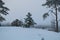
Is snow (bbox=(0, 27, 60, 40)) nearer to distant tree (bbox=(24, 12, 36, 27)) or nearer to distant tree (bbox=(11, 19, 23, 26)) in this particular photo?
distant tree (bbox=(24, 12, 36, 27))

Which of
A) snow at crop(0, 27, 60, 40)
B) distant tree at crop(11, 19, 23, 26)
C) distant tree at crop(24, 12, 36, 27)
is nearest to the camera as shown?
snow at crop(0, 27, 60, 40)

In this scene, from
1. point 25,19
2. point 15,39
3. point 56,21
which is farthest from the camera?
point 25,19

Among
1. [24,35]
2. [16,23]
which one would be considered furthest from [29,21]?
[24,35]

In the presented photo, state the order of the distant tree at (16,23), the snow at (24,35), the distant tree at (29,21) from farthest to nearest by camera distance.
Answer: the distant tree at (16,23)
the distant tree at (29,21)
the snow at (24,35)

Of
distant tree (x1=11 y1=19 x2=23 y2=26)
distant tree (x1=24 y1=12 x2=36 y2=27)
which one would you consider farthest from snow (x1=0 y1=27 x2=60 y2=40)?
distant tree (x1=11 y1=19 x2=23 y2=26)

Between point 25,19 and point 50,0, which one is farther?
point 25,19

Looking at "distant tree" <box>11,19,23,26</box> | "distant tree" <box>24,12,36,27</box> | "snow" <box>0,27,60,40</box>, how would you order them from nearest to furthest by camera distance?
"snow" <box>0,27,60,40</box> < "distant tree" <box>24,12,36,27</box> < "distant tree" <box>11,19,23,26</box>

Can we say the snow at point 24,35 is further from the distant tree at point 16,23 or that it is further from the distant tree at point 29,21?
the distant tree at point 16,23

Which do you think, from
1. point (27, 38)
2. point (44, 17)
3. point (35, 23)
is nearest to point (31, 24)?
point (35, 23)

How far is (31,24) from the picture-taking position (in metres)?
36.5

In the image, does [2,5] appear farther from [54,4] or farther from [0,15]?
[54,4]

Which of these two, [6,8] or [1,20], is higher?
[6,8]

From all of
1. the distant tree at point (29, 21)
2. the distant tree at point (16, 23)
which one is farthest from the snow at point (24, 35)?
the distant tree at point (16, 23)

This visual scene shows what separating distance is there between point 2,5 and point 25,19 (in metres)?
6.54
